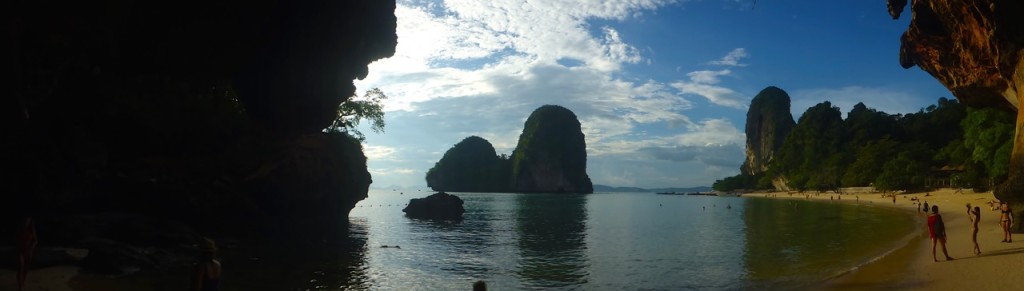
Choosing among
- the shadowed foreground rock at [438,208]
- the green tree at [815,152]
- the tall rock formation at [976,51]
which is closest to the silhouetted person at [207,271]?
the tall rock formation at [976,51]

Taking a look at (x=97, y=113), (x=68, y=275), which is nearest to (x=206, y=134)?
(x=97, y=113)

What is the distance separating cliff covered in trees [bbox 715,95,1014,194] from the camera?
148 ft

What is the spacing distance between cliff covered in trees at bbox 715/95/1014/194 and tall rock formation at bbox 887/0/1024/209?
731 inches

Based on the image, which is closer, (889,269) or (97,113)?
(889,269)

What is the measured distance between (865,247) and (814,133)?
121 meters

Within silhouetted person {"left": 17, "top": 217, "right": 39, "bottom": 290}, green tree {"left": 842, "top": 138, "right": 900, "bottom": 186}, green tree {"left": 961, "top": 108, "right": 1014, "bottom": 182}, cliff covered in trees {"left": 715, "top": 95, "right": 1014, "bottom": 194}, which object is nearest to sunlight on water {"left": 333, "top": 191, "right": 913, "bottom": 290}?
silhouetted person {"left": 17, "top": 217, "right": 39, "bottom": 290}

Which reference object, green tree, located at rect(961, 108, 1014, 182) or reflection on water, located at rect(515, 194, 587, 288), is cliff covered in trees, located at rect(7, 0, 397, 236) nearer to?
reflection on water, located at rect(515, 194, 587, 288)

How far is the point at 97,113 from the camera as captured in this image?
23828 mm

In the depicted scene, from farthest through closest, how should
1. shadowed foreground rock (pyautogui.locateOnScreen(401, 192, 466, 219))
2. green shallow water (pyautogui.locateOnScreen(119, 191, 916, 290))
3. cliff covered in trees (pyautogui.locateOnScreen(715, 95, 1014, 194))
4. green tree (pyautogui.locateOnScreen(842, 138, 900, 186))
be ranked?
green tree (pyautogui.locateOnScreen(842, 138, 900, 186))
shadowed foreground rock (pyautogui.locateOnScreen(401, 192, 466, 219))
cliff covered in trees (pyautogui.locateOnScreen(715, 95, 1014, 194))
green shallow water (pyautogui.locateOnScreen(119, 191, 916, 290))

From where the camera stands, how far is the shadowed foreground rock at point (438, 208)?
4969 cm

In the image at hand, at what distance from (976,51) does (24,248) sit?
34.7m

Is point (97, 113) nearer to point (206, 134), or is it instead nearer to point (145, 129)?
point (145, 129)

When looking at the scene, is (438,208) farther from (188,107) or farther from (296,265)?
(296,265)

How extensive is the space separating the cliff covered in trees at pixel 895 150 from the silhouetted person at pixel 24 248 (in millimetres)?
54921
